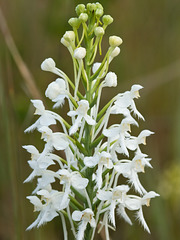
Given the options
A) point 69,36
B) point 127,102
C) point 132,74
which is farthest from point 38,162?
point 132,74

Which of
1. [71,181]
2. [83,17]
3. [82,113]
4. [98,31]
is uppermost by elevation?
[83,17]

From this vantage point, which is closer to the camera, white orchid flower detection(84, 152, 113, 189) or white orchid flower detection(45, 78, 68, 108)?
white orchid flower detection(84, 152, 113, 189)

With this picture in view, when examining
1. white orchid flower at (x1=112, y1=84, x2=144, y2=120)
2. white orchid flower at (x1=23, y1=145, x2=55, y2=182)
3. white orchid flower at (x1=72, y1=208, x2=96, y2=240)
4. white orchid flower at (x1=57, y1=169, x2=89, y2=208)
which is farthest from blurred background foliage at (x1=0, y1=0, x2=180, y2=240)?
white orchid flower at (x1=72, y1=208, x2=96, y2=240)

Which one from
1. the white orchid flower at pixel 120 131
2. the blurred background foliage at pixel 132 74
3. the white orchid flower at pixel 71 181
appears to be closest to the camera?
the white orchid flower at pixel 71 181

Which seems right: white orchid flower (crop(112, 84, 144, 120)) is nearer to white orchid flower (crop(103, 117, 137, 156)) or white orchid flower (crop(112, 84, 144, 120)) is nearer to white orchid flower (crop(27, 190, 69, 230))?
white orchid flower (crop(103, 117, 137, 156))

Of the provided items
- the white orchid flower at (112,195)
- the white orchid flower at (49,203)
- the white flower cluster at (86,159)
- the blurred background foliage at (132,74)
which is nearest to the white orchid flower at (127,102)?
the white flower cluster at (86,159)

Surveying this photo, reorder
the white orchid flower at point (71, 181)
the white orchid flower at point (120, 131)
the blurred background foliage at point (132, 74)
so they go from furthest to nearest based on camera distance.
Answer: the blurred background foliage at point (132, 74) < the white orchid flower at point (120, 131) < the white orchid flower at point (71, 181)

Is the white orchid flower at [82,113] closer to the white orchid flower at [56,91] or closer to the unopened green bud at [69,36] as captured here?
the white orchid flower at [56,91]

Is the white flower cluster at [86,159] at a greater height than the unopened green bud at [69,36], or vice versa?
the unopened green bud at [69,36]

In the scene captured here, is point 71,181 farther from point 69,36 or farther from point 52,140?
point 69,36
